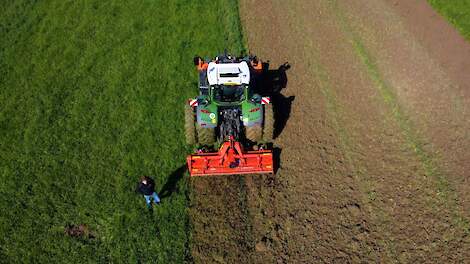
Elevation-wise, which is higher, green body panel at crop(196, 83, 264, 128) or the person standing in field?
green body panel at crop(196, 83, 264, 128)

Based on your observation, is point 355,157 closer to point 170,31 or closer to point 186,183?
point 186,183

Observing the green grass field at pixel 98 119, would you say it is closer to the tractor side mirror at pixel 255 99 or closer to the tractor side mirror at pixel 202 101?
the tractor side mirror at pixel 202 101

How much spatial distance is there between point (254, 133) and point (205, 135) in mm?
1435

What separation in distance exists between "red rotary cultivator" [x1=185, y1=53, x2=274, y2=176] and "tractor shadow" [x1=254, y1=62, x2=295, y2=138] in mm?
1193

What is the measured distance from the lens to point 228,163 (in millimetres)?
12320

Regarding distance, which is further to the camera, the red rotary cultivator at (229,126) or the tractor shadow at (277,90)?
the tractor shadow at (277,90)

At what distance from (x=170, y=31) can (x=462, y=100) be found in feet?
39.7

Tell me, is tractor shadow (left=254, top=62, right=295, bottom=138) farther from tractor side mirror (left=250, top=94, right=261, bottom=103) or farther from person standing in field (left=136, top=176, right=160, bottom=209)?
person standing in field (left=136, top=176, right=160, bottom=209)

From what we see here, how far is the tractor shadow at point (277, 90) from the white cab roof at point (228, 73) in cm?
207

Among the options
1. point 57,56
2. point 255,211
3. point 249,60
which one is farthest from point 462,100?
point 57,56

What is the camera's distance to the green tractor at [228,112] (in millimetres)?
12633

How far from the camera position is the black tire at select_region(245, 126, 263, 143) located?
12.9 m

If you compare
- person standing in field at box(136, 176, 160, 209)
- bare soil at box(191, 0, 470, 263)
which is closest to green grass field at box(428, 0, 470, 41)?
bare soil at box(191, 0, 470, 263)

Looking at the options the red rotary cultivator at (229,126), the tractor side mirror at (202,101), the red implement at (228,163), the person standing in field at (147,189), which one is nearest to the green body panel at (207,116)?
the red rotary cultivator at (229,126)
